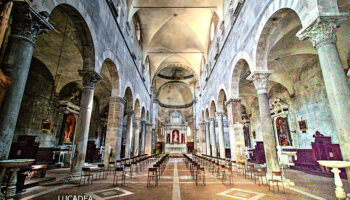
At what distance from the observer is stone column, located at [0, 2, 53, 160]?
9.67ft

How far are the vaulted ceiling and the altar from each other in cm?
902

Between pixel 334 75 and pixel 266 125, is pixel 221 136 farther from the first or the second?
pixel 334 75

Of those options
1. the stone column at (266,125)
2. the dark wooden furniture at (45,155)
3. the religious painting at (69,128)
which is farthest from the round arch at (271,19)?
the religious painting at (69,128)

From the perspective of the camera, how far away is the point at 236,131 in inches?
336

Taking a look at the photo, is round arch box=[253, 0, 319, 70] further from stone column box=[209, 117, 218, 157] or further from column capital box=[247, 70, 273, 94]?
stone column box=[209, 117, 218, 157]

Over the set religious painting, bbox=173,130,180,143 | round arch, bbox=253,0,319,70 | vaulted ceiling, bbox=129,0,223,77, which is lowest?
religious painting, bbox=173,130,180,143

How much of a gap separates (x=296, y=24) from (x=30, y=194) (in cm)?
1085

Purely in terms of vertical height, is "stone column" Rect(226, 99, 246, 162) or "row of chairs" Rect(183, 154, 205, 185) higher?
"stone column" Rect(226, 99, 246, 162)

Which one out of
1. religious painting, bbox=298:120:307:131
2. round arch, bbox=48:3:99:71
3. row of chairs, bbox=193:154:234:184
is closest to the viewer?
round arch, bbox=48:3:99:71

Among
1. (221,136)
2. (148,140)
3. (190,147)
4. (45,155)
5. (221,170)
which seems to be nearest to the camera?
(221,170)

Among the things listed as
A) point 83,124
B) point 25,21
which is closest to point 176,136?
point 83,124

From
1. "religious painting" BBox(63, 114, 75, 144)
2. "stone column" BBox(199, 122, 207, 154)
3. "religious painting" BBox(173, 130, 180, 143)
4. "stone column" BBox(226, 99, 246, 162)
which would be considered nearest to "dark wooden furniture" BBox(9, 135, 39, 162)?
"religious painting" BBox(63, 114, 75, 144)

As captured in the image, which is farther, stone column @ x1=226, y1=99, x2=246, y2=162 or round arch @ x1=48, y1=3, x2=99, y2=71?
stone column @ x1=226, y1=99, x2=246, y2=162

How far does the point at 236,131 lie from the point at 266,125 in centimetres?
277
